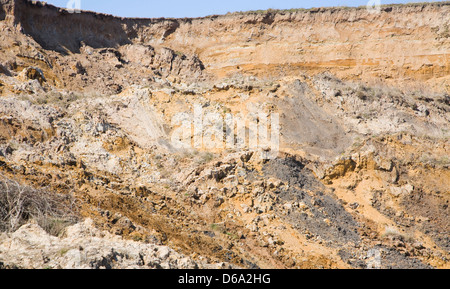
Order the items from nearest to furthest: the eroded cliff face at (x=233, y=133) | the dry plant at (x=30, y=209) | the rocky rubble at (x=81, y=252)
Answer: the rocky rubble at (x=81, y=252)
the dry plant at (x=30, y=209)
the eroded cliff face at (x=233, y=133)

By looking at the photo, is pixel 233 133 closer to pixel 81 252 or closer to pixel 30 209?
pixel 30 209

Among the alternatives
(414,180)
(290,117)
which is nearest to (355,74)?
(290,117)

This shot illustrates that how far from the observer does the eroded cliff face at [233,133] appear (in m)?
12.2

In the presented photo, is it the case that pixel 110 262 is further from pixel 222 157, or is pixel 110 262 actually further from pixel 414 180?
pixel 414 180

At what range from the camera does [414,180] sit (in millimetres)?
15641

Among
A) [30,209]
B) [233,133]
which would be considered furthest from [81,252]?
[233,133]

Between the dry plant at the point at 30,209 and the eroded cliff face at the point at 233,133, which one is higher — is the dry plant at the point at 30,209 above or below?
below

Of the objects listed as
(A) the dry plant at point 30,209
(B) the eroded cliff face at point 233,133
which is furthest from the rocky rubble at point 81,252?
(A) the dry plant at point 30,209

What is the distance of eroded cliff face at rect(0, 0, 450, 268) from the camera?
12.2 m

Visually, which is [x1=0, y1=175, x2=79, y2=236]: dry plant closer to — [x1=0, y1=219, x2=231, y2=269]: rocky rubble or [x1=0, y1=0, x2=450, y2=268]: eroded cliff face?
[x1=0, y1=0, x2=450, y2=268]: eroded cliff face

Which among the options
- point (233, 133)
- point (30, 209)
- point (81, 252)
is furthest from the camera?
point (233, 133)

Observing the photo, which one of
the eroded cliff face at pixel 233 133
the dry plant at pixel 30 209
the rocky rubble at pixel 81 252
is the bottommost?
the rocky rubble at pixel 81 252

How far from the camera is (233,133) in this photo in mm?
17250

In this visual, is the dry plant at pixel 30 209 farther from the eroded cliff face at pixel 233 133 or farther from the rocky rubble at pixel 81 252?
the rocky rubble at pixel 81 252
